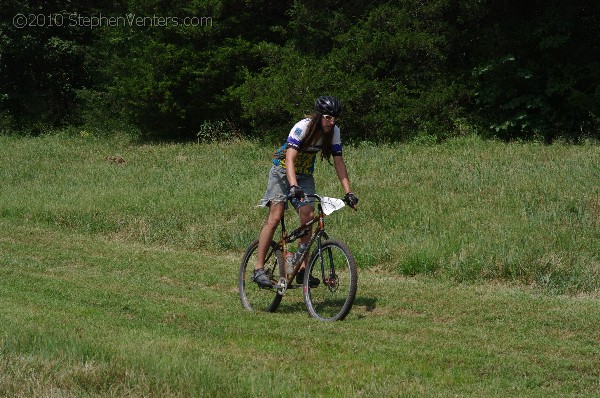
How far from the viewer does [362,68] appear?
1013 inches

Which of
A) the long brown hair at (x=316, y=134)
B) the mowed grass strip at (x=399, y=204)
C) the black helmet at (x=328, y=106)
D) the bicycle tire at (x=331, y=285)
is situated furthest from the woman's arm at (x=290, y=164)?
the mowed grass strip at (x=399, y=204)

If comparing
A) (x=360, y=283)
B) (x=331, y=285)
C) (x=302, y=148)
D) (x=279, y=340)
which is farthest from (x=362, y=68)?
(x=279, y=340)

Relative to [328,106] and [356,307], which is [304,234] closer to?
[356,307]

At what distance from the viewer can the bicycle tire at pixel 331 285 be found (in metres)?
9.19

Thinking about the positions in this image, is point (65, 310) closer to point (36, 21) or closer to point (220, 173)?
point (220, 173)

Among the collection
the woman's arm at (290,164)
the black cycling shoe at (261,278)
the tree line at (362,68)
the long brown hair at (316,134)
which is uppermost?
the tree line at (362,68)

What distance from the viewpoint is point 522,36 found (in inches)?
928

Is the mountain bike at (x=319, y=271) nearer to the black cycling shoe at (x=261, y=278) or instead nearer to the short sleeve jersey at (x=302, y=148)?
the black cycling shoe at (x=261, y=278)

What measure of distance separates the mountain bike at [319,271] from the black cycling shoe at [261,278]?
56 millimetres

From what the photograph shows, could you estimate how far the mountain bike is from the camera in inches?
368

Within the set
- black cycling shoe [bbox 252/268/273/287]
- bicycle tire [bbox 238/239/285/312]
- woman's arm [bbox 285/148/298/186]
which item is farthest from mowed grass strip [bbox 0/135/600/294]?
woman's arm [bbox 285/148/298/186]

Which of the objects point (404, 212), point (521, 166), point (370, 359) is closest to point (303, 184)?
point (370, 359)

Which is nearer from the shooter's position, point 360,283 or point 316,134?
point 316,134

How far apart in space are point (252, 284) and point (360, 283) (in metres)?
1.44
